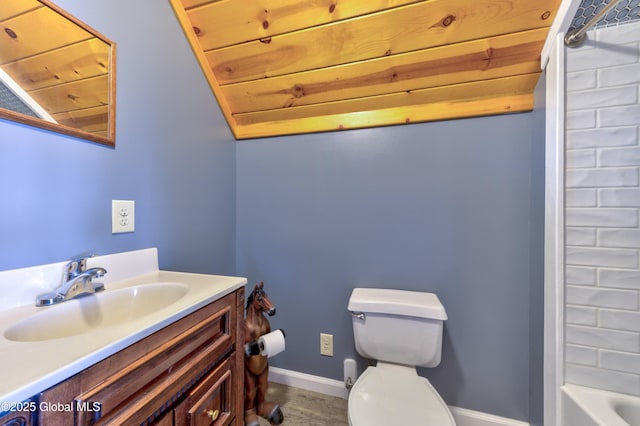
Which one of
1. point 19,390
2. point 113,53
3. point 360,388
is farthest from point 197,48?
point 360,388

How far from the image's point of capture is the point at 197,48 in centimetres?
128

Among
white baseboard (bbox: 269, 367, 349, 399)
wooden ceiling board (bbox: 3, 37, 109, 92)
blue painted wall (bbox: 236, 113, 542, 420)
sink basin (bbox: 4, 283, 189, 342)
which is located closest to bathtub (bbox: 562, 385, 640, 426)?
blue painted wall (bbox: 236, 113, 542, 420)

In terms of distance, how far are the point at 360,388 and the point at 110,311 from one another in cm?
96

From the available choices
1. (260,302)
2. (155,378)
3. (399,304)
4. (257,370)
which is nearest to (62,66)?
(155,378)

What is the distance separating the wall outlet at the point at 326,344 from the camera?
145 cm

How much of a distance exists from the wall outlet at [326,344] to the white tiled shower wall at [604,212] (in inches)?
40.5

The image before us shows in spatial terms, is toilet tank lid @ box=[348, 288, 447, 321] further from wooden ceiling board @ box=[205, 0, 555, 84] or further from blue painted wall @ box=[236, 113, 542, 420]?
wooden ceiling board @ box=[205, 0, 555, 84]

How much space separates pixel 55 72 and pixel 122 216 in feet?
1.66

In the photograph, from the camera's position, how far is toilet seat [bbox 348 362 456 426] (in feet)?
2.78

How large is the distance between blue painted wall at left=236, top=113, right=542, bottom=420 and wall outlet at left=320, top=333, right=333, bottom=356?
0.04 meters

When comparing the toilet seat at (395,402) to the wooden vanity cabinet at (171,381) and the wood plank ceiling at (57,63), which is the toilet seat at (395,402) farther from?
the wood plank ceiling at (57,63)

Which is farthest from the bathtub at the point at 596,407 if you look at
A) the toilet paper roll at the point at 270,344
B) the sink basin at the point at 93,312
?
the sink basin at the point at 93,312

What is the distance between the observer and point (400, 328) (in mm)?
1126

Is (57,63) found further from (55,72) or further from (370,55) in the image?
(370,55)
